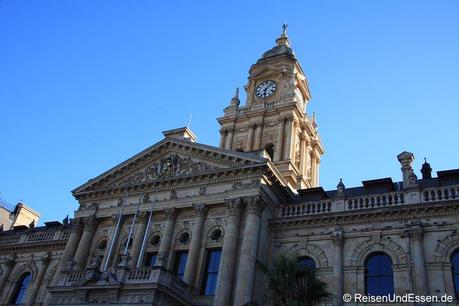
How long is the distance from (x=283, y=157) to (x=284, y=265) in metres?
22.3

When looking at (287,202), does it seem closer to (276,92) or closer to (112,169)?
(112,169)

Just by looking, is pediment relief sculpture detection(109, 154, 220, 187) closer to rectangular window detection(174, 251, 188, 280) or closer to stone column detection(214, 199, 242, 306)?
stone column detection(214, 199, 242, 306)

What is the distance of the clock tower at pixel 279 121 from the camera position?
4397 centimetres

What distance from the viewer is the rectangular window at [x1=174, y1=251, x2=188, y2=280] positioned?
101 feet

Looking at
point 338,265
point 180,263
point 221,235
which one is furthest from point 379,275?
point 180,263

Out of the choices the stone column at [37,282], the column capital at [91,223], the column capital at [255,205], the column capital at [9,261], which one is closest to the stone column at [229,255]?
the column capital at [255,205]

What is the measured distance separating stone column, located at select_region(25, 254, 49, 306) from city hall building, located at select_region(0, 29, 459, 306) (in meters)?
0.10

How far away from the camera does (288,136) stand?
44.1 metres

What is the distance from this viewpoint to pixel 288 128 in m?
44.6

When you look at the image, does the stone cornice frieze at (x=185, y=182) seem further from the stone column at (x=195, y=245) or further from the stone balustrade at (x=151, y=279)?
the stone balustrade at (x=151, y=279)

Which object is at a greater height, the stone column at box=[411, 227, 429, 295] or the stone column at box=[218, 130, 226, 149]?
the stone column at box=[218, 130, 226, 149]

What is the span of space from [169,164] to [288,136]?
13.5m

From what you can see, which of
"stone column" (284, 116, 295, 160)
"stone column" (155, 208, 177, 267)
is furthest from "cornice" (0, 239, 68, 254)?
"stone column" (284, 116, 295, 160)

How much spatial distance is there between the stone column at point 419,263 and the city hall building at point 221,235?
5cm
